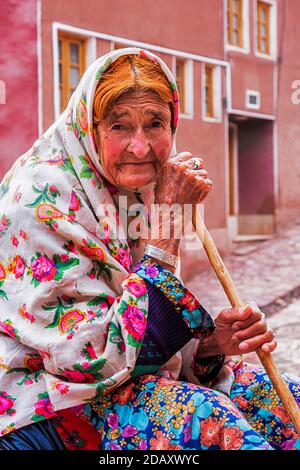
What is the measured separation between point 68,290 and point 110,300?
0.08m

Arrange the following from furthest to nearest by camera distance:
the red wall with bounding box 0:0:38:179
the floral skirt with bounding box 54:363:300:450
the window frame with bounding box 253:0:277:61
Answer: the window frame with bounding box 253:0:277:61 < the red wall with bounding box 0:0:38:179 < the floral skirt with bounding box 54:363:300:450

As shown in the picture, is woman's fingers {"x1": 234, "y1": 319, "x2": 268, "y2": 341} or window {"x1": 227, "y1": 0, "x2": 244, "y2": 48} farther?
window {"x1": 227, "y1": 0, "x2": 244, "y2": 48}

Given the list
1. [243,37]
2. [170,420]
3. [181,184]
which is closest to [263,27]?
[243,37]

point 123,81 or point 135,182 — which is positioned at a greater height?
point 123,81

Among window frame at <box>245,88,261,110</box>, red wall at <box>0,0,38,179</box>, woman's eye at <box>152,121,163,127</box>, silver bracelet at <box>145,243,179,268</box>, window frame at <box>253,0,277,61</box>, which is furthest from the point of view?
window frame at <box>245,88,261,110</box>

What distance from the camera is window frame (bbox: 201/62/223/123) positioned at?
5.37m

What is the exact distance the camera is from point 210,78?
5547 millimetres

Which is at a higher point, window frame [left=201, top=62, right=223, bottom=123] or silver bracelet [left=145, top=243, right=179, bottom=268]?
window frame [left=201, top=62, right=223, bottom=123]

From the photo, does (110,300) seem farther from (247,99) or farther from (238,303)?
(247,99)

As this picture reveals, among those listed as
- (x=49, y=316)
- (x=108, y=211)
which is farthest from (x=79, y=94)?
(x=49, y=316)

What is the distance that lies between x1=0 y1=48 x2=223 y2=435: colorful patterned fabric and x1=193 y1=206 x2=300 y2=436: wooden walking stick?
9 centimetres

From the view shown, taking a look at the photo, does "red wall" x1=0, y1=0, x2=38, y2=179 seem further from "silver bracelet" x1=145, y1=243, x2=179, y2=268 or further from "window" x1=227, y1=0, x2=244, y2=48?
"silver bracelet" x1=145, y1=243, x2=179, y2=268

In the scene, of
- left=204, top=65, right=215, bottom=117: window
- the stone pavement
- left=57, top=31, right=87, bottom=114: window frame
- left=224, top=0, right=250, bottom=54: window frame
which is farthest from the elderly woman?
left=224, top=0, right=250, bottom=54: window frame

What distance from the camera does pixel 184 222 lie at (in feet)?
3.92
